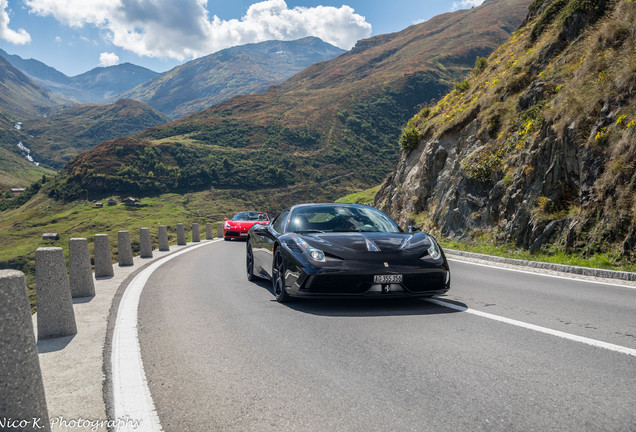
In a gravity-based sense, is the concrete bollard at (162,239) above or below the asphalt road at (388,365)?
below

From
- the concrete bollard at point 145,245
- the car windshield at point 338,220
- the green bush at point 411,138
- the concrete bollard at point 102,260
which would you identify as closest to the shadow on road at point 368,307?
the car windshield at point 338,220

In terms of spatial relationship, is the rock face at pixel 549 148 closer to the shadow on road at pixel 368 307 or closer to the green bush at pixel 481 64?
the green bush at pixel 481 64

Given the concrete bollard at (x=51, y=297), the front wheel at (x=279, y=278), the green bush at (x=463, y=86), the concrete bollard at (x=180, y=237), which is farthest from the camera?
the green bush at (x=463, y=86)

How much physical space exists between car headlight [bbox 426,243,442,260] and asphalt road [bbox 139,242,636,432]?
641 millimetres

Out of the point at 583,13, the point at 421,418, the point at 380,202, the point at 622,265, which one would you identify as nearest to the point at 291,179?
the point at 380,202

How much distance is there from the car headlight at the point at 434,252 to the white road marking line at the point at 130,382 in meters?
3.52

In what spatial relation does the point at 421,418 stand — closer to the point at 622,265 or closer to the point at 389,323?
the point at 389,323

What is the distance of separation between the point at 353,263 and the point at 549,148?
9990 mm

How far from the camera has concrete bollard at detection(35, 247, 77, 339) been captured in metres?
4.82

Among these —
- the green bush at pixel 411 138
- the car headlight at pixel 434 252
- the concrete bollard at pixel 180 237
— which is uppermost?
the green bush at pixel 411 138

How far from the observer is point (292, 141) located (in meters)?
105

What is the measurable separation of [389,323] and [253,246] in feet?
13.0

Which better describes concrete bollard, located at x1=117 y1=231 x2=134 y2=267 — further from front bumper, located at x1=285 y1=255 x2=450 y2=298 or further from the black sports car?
front bumper, located at x1=285 y1=255 x2=450 y2=298

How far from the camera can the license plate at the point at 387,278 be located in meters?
5.68
